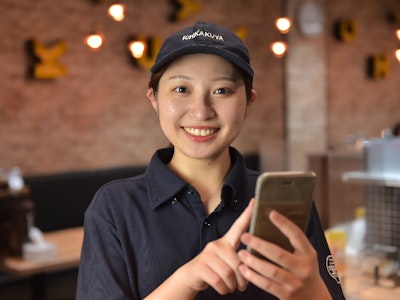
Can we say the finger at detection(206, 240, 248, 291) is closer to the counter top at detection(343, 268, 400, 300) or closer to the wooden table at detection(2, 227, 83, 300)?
the counter top at detection(343, 268, 400, 300)

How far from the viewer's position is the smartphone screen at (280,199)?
40.0 inches

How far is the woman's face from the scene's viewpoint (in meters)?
1.26

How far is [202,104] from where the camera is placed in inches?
49.5

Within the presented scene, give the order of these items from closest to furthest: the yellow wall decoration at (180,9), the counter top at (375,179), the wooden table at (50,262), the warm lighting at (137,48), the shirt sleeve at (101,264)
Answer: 1. the shirt sleeve at (101,264)
2. the counter top at (375,179)
3. the wooden table at (50,262)
4. the warm lighting at (137,48)
5. the yellow wall decoration at (180,9)

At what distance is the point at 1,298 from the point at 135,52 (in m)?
2.60

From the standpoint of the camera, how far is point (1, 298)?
4512 millimetres

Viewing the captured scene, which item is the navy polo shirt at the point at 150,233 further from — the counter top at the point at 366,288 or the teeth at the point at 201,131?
the counter top at the point at 366,288

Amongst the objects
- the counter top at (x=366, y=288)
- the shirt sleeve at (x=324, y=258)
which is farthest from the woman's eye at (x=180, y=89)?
the counter top at (x=366, y=288)

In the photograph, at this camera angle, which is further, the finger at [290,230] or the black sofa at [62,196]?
the black sofa at [62,196]

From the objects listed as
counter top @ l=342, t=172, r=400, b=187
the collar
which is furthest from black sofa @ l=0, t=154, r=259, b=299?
the collar

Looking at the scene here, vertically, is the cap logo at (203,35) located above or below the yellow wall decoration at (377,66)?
below

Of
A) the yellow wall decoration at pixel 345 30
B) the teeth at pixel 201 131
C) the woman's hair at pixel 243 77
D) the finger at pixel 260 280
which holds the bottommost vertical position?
the finger at pixel 260 280

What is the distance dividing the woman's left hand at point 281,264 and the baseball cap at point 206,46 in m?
0.40

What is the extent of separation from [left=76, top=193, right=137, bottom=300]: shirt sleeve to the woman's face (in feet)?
0.79
